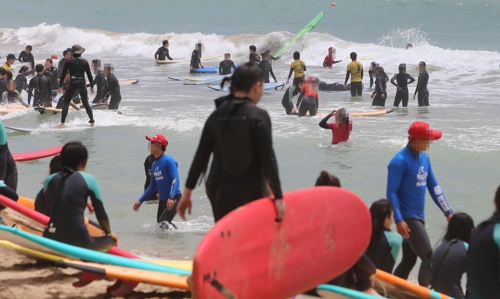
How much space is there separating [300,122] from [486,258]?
504 inches

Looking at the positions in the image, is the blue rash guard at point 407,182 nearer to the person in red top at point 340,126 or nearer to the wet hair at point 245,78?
the wet hair at point 245,78

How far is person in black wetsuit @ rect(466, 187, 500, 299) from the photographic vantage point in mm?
3756

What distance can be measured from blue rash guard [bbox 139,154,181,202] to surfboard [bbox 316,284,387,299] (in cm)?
355

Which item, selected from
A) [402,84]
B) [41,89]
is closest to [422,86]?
[402,84]

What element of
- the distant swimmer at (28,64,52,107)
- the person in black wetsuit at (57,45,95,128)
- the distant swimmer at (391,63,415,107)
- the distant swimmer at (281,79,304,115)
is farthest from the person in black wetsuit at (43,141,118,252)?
the distant swimmer at (391,63,415,107)

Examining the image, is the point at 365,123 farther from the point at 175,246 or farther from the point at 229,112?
the point at 229,112

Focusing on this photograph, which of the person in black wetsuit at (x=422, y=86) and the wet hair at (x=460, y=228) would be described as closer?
the wet hair at (x=460, y=228)

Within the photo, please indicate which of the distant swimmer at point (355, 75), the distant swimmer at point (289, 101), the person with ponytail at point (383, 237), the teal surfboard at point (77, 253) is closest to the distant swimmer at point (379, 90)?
the distant swimmer at point (355, 75)

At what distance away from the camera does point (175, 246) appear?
7.35 m

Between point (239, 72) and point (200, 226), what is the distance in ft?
15.5

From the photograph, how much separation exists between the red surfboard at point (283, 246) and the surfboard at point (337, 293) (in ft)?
0.16

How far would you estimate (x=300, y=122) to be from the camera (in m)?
16.5

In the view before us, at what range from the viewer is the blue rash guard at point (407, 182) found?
540 cm

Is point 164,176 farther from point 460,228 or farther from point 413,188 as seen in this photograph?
point 460,228
